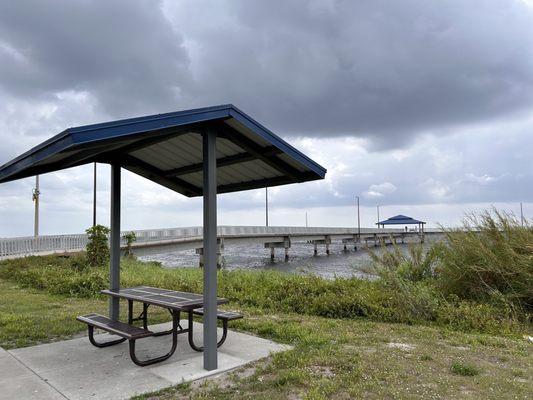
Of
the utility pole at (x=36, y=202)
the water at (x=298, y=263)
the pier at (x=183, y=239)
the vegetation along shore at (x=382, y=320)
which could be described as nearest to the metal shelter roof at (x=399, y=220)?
the pier at (x=183, y=239)

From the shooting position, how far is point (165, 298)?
5.75 meters

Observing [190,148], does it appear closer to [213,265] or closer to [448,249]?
[213,265]

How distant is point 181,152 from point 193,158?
0.71 ft

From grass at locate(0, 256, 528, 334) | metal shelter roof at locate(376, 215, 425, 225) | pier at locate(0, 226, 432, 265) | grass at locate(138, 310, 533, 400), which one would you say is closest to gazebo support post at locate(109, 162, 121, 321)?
grass at locate(138, 310, 533, 400)

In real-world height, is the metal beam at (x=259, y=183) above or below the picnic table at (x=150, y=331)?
above

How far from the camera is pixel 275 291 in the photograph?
31.6 ft

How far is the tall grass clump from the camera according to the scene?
27.0ft

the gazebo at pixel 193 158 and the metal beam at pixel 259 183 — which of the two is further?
the metal beam at pixel 259 183

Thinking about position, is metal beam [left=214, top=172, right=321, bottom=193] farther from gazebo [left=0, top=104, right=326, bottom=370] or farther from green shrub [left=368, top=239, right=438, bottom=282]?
green shrub [left=368, top=239, right=438, bottom=282]

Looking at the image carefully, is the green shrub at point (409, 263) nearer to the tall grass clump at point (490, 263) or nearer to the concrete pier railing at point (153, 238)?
the tall grass clump at point (490, 263)

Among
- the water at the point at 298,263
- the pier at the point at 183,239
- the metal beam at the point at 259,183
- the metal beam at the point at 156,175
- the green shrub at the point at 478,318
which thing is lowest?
the water at the point at 298,263

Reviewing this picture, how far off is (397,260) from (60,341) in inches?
310

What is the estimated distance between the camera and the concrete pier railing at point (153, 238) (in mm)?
22781

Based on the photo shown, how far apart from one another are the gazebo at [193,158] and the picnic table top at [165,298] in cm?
30
